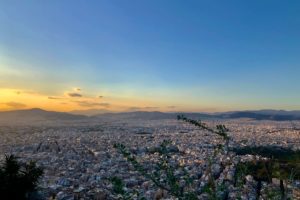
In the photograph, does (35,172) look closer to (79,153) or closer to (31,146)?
(79,153)

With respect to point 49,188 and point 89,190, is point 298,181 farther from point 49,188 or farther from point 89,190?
point 49,188

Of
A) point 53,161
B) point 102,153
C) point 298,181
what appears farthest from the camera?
point 102,153

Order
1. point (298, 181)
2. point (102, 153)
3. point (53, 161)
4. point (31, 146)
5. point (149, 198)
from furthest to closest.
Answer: point (31, 146), point (102, 153), point (53, 161), point (298, 181), point (149, 198)

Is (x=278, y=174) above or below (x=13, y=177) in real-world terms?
above

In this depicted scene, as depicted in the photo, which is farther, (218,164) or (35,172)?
(218,164)

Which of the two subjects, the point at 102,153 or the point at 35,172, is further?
the point at 102,153

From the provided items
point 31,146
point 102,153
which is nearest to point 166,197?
point 102,153

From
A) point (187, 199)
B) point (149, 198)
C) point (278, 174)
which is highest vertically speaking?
point (278, 174)

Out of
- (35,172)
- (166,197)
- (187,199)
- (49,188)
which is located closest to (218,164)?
(166,197)

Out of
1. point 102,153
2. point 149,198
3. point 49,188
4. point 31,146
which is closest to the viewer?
point 149,198
